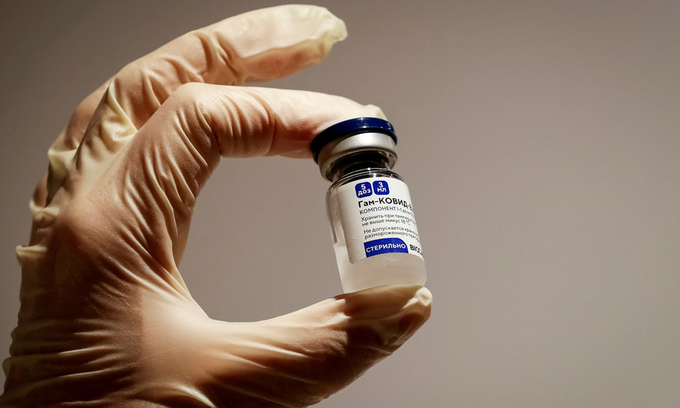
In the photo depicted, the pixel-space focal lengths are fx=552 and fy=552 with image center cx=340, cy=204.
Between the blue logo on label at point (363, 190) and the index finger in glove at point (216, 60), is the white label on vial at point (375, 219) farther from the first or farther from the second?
the index finger in glove at point (216, 60)

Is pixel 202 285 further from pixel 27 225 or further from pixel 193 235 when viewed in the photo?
pixel 27 225

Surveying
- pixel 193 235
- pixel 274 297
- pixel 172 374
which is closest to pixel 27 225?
pixel 193 235

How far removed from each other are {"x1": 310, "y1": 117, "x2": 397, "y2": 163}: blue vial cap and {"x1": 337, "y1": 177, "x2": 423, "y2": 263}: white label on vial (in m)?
0.08

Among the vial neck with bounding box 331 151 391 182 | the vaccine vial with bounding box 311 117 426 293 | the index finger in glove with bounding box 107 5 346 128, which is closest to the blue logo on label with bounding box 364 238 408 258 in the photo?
the vaccine vial with bounding box 311 117 426 293

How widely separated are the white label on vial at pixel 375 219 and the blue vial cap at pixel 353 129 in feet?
0.27

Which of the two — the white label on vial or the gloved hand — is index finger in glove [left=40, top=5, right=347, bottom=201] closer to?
the gloved hand

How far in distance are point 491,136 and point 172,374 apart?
0.86m

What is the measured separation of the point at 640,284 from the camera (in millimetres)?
1126

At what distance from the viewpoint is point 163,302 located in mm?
653

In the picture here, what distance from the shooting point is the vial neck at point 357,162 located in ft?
2.23

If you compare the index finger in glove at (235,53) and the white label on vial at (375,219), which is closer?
the white label on vial at (375,219)

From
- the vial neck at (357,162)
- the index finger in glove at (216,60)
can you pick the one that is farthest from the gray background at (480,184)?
the vial neck at (357,162)

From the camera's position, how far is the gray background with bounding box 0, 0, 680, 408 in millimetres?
1072

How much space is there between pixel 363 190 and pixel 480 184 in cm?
63
